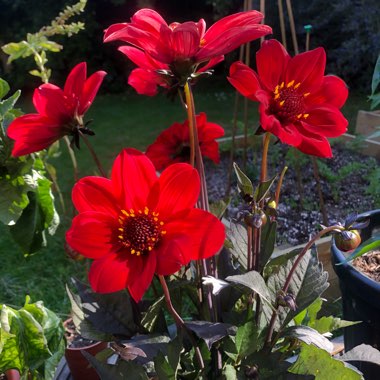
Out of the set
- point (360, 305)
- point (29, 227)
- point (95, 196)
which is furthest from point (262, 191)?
point (29, 227)

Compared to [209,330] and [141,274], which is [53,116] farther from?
[209,330]

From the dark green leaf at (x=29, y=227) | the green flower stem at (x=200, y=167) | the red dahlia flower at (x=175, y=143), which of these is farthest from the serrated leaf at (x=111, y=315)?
the dark green leaf at (x=29, y=227)

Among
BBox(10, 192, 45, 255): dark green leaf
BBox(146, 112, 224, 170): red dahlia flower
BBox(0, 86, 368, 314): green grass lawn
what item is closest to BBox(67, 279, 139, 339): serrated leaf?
BBox(146, 112, 224, 170): red dahlia flower

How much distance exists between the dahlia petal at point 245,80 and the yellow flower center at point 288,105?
0.03 metres

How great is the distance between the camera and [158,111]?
4.94 meters

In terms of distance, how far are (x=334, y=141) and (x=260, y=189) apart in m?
2.35

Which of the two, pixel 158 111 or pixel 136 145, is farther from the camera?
pixel 158 111

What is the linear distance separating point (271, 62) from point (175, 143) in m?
0.23

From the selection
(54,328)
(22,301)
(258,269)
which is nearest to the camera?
(258,269)

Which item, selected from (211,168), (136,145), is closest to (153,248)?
(211,168)

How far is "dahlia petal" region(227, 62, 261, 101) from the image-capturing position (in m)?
0.75

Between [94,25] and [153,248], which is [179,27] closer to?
[153,248]

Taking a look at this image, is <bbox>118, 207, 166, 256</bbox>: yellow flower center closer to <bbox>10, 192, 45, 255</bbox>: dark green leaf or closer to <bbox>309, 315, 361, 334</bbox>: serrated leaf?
<bbox>309, 315, 361, 334</bbox>: serrated leaf

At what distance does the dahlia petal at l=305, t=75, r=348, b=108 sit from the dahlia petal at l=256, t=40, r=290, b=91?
6 centimetres
